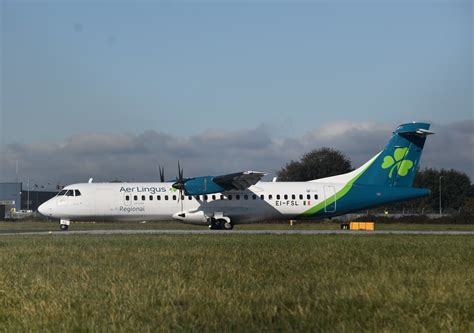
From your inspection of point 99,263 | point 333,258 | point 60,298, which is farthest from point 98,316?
point 333,258

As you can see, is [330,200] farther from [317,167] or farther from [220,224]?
[317,167]

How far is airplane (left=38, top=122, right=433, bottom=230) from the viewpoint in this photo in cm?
4056

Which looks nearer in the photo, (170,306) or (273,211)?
(170,306)

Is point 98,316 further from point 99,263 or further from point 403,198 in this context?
point 403,198

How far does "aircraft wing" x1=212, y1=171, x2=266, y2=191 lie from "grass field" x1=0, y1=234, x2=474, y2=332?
24005mm

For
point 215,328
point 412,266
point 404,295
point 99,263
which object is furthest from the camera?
point 99,263

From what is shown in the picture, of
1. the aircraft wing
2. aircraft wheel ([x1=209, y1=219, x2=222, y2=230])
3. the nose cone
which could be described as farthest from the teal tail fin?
the nose cone

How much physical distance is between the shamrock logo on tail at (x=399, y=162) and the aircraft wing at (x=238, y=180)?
879cm

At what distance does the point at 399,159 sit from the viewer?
133ft

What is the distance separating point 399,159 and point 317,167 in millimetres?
72810

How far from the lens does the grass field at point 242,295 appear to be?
724cm

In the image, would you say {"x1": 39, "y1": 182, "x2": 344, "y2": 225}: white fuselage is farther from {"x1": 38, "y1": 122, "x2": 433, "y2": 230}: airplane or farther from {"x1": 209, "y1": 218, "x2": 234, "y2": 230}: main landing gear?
{"x1": 209, "y1": 218, "x2": 234, "y2": 230}: main landing gear

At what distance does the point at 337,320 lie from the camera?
7.30 m

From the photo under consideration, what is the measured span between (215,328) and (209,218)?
34.5m
